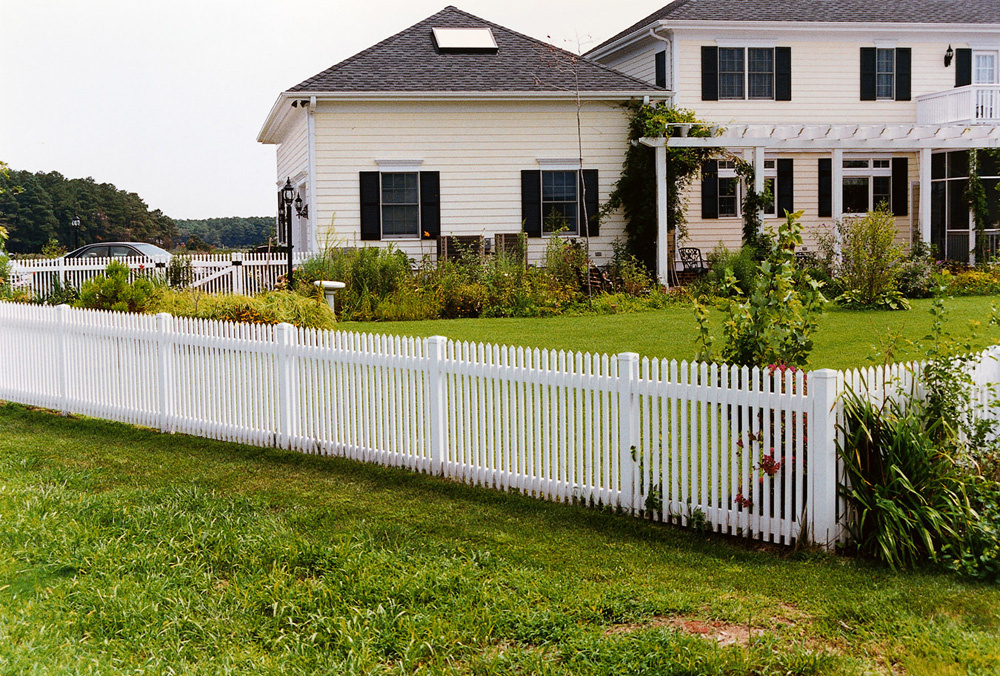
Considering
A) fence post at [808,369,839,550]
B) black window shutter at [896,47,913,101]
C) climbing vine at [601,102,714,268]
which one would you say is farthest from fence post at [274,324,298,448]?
black window shutter at [896,47,913,101]

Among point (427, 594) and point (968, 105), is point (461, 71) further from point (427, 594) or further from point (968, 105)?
point (427, 594)

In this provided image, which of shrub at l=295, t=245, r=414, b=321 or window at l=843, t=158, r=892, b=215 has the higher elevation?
window at l=843, t=158, r=892, b=215

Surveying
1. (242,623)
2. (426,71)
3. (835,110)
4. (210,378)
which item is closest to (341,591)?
(242,623)

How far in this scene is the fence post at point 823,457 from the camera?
656 cm

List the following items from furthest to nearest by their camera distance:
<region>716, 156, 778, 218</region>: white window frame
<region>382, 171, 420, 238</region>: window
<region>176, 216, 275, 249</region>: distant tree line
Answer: <region>176, 216, 275, 249</region>: distant tree line → <region>716, 156, 778, 218</region>: white window frame → <region>382, 171, 420, 238</region>: window

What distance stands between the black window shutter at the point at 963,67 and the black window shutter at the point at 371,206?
14810 millimetres

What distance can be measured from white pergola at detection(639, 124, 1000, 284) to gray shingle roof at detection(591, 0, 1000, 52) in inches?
110

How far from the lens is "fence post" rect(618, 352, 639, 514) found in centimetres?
738

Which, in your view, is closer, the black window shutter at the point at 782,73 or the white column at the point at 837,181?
the white column at the point at 837,181

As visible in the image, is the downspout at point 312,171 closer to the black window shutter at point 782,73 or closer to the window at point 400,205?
the window at point 400,205

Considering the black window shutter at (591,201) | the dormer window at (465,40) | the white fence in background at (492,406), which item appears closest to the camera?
the white fence in background at (492,406)

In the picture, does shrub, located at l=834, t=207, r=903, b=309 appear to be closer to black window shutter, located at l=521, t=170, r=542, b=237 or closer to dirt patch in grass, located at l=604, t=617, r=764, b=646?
black window shutter, located at l=521, t=170, r=542, b=237

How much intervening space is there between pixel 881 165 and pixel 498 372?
2139cm

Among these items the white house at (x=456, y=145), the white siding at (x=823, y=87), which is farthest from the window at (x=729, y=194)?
the white house at (x=456, y=145)
